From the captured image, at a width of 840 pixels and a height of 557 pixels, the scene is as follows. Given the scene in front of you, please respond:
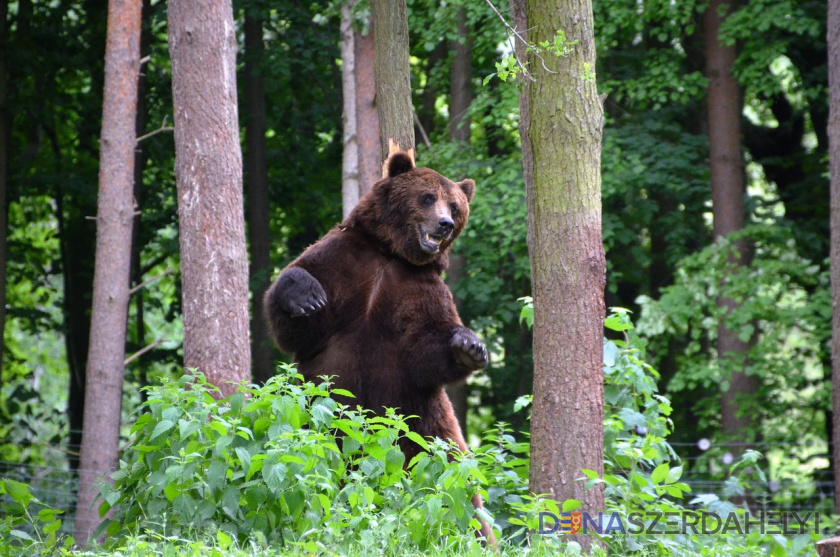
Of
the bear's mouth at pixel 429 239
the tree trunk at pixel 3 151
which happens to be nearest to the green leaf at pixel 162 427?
the bear's mouth at pixel 429 239

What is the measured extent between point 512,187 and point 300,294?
772 centimetres

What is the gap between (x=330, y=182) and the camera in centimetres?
1784

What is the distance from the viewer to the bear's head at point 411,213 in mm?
6227

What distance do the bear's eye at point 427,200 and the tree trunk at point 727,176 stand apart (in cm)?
741

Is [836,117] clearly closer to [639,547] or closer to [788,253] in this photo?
[788,253]

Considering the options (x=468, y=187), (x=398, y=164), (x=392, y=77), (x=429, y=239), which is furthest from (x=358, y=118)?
(x=429, y=239)

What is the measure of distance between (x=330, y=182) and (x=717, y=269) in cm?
775

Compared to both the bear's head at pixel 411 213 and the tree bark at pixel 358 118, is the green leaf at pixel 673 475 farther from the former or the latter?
the tree bark at pixel 358 118

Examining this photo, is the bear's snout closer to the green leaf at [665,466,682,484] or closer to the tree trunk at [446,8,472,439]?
the green leaf at [665,466,682,484]

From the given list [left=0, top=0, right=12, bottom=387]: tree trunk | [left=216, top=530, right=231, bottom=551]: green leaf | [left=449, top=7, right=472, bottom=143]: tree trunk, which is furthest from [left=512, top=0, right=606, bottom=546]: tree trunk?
[left=0, top=0, right=12, bottom=387]: tree trunk

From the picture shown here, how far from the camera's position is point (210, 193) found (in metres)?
7.30

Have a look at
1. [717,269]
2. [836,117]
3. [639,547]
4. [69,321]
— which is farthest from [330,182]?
[639,547]

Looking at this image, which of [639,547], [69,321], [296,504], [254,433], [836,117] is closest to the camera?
[296,504]

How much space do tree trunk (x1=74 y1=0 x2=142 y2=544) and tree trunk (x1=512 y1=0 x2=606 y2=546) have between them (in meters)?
7.14
